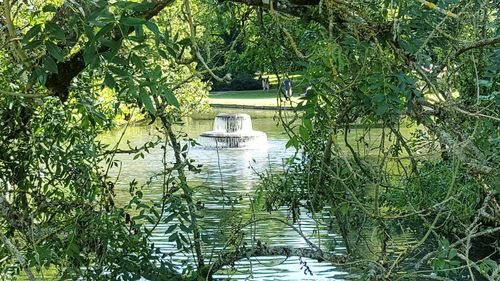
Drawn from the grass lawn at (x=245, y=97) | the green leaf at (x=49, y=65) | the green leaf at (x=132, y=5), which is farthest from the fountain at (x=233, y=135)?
the green leaf at (x=132, y=5)

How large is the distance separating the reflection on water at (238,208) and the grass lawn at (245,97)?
883cm

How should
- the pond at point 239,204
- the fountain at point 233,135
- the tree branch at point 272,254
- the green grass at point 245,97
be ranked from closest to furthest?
the tree branch at point 272,254 → the pond at point 239,204 → the fountain at point 233,135 → the green grass at point 245,97

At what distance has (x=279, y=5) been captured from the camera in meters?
3.45

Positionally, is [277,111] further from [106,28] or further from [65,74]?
[106,28]

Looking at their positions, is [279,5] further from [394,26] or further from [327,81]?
[394,26]

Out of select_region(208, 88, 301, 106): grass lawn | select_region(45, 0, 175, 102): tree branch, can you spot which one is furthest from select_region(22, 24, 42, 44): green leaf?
select_region(208, 88, 301, 106): grass lawn

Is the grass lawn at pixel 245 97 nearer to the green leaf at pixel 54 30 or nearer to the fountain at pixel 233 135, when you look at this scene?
the fountain at pixel 233 135

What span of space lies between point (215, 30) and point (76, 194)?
144 cm

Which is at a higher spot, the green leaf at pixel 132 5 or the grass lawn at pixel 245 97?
the green leaf at pixel 132 5

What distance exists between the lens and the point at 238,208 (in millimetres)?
9977

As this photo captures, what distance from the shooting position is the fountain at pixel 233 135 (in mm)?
19281

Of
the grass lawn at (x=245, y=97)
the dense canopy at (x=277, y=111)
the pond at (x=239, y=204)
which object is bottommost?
the grass lawn at (x=245, y=97)

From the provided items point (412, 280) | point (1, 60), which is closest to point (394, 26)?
point (412, 280)

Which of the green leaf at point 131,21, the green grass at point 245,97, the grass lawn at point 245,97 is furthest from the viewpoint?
the grass lawn at point 245,97
